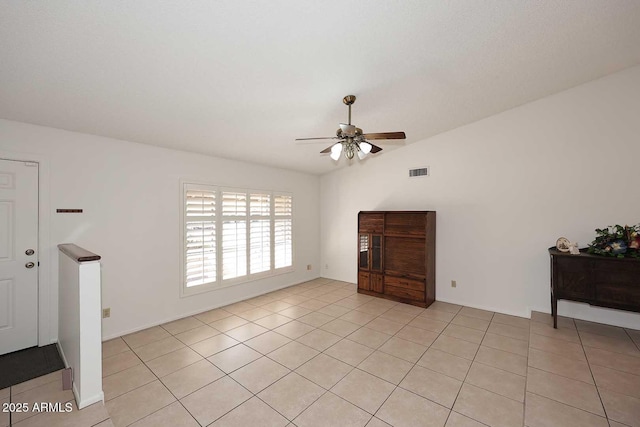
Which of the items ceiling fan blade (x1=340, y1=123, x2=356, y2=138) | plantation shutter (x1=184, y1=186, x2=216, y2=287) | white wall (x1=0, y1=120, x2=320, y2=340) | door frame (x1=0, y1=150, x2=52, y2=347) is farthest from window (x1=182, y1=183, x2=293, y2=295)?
ceiling fan blade (x1=340, y1=123, x2=356, y2=138)

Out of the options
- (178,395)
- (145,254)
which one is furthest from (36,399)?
(145,254)

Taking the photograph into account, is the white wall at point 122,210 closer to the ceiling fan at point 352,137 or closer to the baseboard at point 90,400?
the baseboard at point 90,400

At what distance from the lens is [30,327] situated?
2.99m

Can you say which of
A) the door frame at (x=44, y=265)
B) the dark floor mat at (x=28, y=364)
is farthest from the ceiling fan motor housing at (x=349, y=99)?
the dark floor mat at (x=28, y=364)

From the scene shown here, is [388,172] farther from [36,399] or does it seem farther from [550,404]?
[36,399]

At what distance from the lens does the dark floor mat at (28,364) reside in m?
2.48

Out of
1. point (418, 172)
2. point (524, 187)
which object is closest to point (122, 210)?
point (418, 172)

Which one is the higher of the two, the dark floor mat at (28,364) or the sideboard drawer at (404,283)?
the sideboard drawer at (404,283)

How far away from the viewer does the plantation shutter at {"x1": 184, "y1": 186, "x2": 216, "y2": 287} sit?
407 centimetres

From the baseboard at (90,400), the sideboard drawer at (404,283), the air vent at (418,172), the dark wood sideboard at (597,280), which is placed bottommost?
the baseboard at (90,400)

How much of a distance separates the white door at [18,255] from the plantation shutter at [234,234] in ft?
7.20

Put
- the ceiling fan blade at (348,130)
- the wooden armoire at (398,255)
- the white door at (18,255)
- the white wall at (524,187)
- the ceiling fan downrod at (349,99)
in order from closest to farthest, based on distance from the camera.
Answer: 1. the ceiling fan blade at (348,130)
2. the white door at (18,255)
3. the ceiling fan downrod at (349,99)
4. the white wall at (524,187)
5. the wooden armoire at (398,255)

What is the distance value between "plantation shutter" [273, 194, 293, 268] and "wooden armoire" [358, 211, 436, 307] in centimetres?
154

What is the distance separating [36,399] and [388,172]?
5.38 meters
